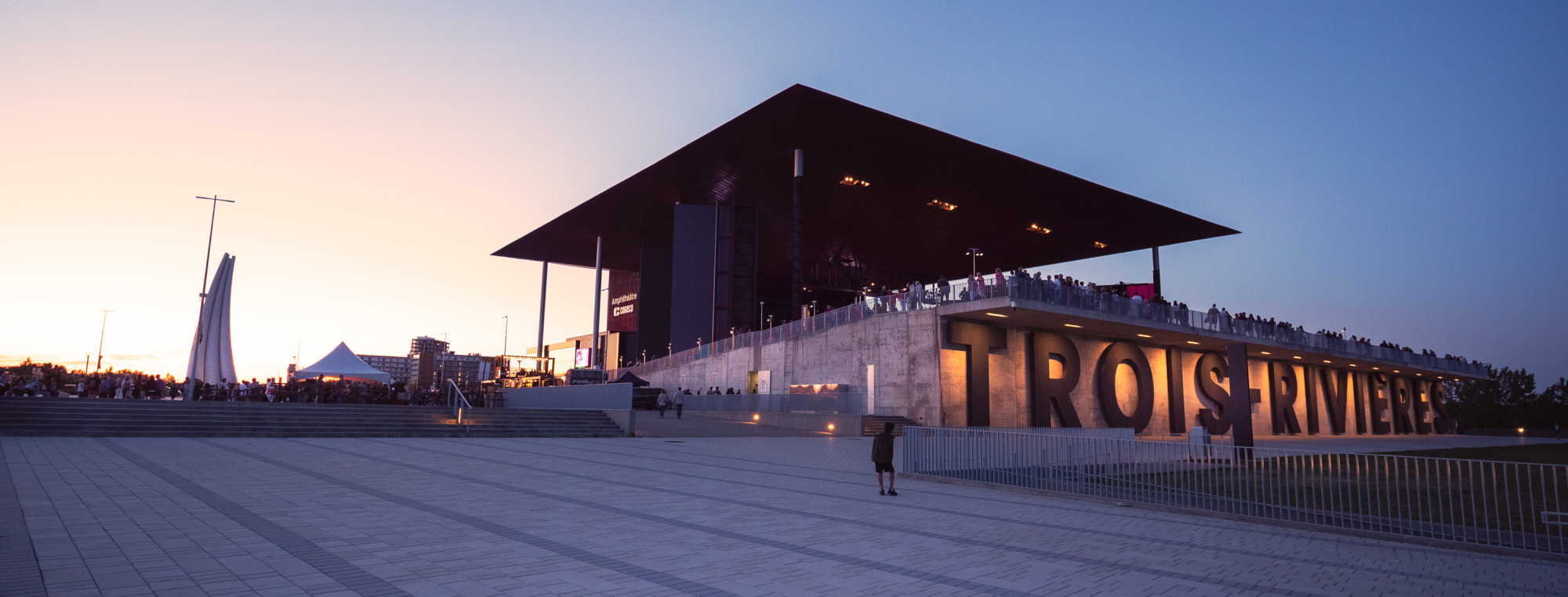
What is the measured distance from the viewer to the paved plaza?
19.5 feet

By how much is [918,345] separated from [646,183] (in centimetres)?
2234

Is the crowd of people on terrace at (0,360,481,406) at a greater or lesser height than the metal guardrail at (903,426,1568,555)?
greater

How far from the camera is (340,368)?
40500mm

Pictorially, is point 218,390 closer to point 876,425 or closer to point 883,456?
point 876,425

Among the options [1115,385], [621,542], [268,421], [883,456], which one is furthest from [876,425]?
[621,542]

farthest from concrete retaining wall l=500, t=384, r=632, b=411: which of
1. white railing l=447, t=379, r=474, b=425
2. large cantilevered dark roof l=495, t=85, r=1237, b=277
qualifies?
large cantilevered dark roof l=495, t=85, r=1237, b=277

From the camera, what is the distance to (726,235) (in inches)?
1950

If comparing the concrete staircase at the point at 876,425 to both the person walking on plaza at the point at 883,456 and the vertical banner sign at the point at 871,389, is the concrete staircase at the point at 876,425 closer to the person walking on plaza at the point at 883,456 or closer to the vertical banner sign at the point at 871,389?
the vertical banner sign at the point at 871,389

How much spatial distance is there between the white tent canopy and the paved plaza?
2812 centimetres

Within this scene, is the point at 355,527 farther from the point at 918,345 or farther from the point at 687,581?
the point at 918,345

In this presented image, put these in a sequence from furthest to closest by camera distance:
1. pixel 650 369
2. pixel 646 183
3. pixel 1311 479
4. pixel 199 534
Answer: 1. pixel 650 369
2. pixel 646 183
3. pixel 1311 479
4. pixel 199 534

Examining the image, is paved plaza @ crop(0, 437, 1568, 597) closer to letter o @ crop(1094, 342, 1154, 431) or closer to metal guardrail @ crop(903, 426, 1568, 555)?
metal guardrail @ crop(903, 426, 1568, 555)

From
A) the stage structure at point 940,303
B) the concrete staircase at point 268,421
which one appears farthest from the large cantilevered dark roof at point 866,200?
the concrete staircase at point 268,421

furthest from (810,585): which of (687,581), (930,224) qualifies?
(930,224)
